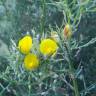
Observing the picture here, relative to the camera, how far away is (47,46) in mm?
1376

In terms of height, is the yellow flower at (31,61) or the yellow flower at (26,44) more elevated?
the yellow flower at (26,44)

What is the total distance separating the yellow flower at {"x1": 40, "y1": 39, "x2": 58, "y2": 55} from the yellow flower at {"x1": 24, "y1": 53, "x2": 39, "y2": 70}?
0.05m

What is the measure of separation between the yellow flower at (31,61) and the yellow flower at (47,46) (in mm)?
45

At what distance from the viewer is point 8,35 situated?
2230mm

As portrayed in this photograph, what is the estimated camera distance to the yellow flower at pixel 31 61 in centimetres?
140

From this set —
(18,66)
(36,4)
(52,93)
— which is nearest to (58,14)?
(36,4)

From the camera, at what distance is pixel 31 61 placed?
4.56 ft

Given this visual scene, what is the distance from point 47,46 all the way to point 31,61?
93 mm

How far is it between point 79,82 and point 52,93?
0.35 m

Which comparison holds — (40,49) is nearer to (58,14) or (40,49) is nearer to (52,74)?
(52,74)

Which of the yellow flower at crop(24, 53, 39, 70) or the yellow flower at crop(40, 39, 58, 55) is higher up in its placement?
the yellow flower at crop(40, 39, 58, 55)

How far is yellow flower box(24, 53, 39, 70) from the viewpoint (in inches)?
54.9

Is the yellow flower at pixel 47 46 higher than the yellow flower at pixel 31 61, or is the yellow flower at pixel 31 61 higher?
the yellow flower at pixel 47 46

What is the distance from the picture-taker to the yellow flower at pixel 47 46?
1.37 m
